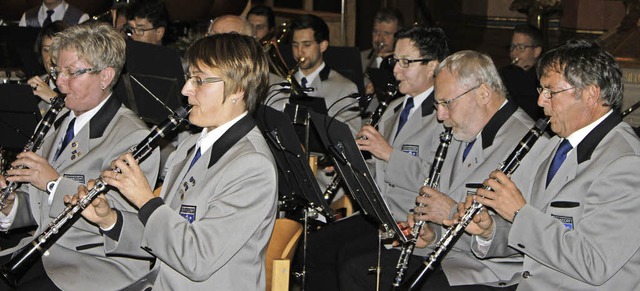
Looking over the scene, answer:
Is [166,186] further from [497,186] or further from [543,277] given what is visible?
[543,277]

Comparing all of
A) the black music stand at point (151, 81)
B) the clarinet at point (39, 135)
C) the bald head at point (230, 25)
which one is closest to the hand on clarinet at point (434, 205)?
the black music stand at point (151, 81)

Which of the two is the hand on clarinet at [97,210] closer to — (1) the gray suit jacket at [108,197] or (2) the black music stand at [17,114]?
(1) the gray suit jacket at [108,197]

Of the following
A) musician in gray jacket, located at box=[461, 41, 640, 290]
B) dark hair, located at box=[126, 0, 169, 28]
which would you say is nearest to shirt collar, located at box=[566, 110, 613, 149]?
musician in gray jacket, located at box=[461, 41, 640, 290]

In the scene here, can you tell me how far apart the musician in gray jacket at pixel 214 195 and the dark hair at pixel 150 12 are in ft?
10.9

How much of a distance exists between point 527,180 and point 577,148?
1.63ft

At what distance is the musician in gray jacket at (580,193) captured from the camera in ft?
10.7

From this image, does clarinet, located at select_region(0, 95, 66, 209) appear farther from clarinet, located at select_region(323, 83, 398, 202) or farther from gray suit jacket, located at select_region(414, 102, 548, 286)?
gray suit jacket, located at select_region(414, 102, 548, 286)

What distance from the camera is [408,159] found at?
4.79 m

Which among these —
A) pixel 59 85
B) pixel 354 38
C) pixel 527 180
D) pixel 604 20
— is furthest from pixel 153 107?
pixel 354 38

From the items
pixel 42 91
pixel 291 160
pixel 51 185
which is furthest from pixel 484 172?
pixel 42 91

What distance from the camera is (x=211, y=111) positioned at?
10.9 feet

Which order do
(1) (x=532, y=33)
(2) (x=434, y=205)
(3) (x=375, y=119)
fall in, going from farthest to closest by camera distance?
1. (1) (x=532, y=33)
2. (3) (x=375, y=119)
3. (2) (x=434, y=205)

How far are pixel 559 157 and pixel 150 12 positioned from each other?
3893 mm

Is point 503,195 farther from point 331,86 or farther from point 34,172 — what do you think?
point 331,86
